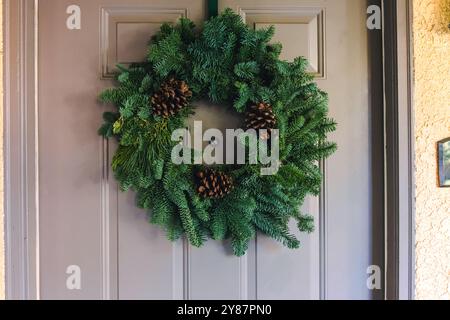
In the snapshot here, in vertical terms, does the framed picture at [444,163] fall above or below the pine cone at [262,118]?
below

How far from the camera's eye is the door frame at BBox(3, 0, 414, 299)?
0.68m

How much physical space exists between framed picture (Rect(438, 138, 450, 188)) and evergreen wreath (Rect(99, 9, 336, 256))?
0.85 feet

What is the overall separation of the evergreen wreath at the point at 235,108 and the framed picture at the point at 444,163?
26 cm

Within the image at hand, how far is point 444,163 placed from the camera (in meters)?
0.68

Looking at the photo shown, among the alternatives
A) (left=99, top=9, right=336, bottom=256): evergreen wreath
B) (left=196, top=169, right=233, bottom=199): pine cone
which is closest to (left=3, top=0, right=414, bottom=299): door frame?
(left=99, top=9, right=336, bottom=256): evergreen wreath

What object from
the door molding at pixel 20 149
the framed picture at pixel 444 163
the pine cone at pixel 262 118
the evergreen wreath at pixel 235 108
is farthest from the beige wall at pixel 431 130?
the door molding at pixel 20 149

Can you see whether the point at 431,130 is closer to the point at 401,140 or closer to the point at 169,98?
the point at 401,140

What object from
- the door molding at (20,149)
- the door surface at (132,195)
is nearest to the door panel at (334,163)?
the door surface at (132,195)

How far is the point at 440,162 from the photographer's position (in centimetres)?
68

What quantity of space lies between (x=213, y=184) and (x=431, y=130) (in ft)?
1.72

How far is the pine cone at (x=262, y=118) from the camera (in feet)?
2.10

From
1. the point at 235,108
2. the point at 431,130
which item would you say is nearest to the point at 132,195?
the point at 235,108

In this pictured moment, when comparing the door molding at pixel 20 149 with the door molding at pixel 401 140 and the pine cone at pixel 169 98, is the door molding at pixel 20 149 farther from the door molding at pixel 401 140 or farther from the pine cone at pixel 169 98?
the door molding at pixel 401 140

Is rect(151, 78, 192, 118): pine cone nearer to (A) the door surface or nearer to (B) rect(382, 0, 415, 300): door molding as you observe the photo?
(A) the door surface
